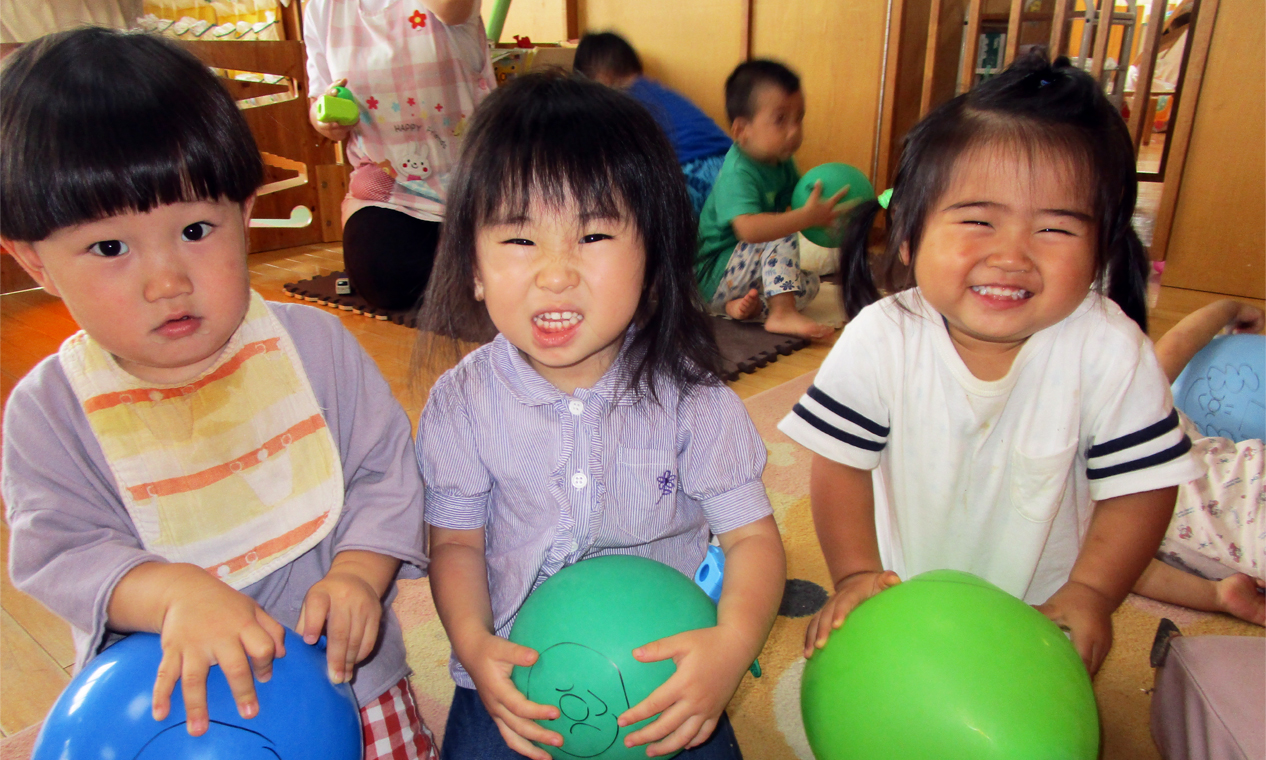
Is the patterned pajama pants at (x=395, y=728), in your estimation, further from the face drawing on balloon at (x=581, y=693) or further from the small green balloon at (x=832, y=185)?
the small green balloon at (x=832, y=185)

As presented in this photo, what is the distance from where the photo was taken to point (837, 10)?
366cm

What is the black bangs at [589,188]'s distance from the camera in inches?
30.9

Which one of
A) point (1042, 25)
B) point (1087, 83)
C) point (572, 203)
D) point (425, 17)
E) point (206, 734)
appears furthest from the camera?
point (1042, 25)

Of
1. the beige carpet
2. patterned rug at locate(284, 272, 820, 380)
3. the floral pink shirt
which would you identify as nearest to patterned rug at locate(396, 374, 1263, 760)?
the beige carpet

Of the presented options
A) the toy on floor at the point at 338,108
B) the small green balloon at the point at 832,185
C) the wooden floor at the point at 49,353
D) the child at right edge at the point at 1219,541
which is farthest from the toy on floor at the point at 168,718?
the small green balloon at the point at 832,185

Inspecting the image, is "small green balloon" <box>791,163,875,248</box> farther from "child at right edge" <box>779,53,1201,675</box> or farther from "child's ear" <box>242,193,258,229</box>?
"child's ear" <box>242,193,258,229</box>

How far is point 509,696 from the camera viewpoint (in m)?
0.76

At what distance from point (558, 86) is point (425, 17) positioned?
78.7 inches

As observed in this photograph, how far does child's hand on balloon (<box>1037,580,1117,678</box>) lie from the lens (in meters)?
0.91

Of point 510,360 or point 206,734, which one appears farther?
point 510,360

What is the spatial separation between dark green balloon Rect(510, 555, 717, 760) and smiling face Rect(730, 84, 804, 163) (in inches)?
88.1

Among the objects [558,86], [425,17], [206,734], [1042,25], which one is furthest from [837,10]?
[206,734]

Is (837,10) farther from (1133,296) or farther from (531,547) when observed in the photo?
(531,547)

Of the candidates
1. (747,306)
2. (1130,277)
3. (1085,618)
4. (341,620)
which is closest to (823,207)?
(747,306)
